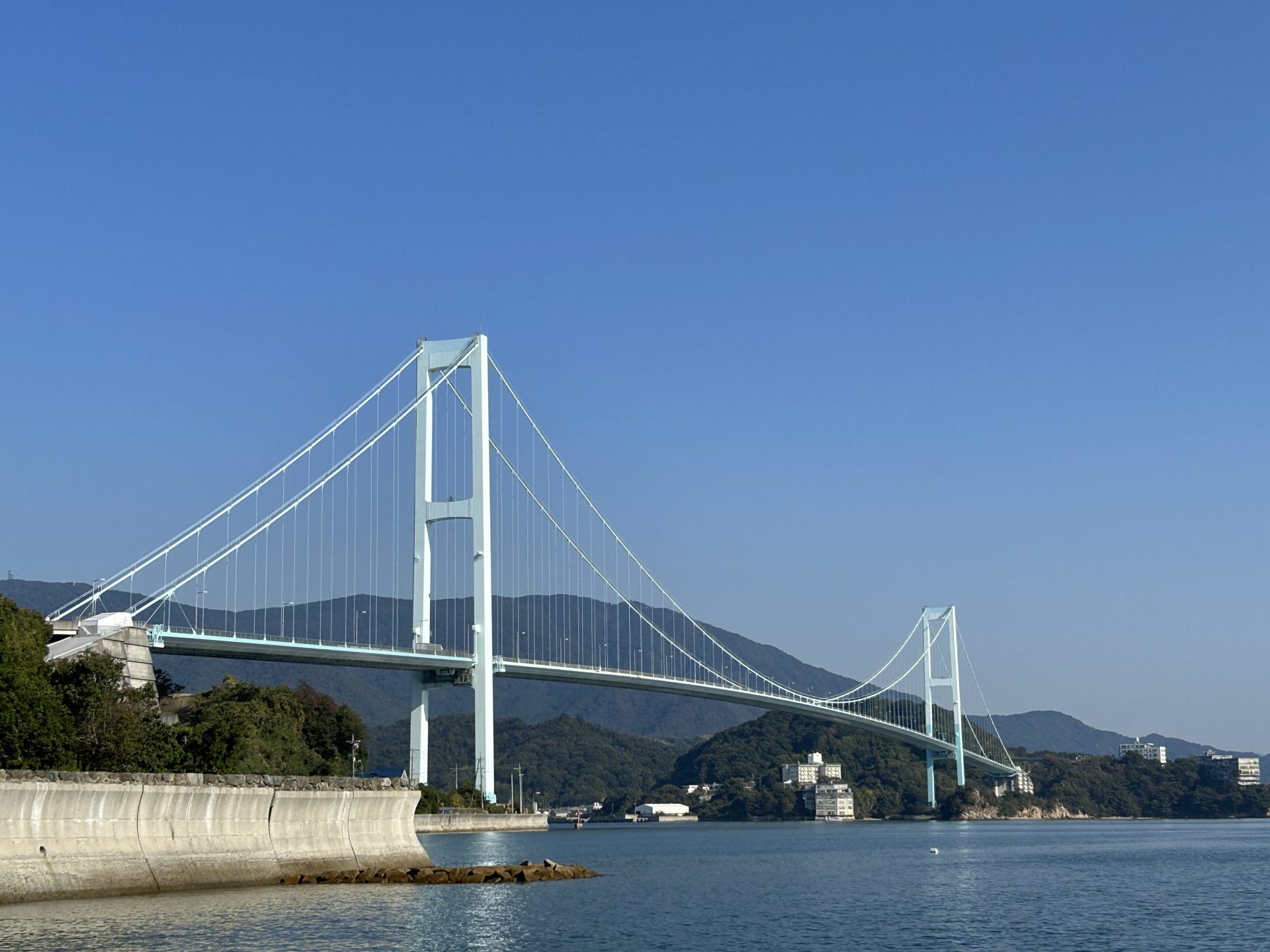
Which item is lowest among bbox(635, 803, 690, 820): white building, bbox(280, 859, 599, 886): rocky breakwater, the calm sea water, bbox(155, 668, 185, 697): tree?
the calm sea water

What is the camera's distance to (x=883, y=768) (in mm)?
156000

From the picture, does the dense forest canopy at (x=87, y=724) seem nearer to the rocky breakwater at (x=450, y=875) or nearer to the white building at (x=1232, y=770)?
the rocky breakwater at (x=450, y=875)

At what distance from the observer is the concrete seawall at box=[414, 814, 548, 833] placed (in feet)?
244

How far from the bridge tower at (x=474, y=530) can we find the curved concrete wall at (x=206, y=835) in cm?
3573

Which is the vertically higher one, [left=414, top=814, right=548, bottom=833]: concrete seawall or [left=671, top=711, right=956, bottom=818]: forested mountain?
[left=671, top=711, right=956, bottom=818]: forested mountain

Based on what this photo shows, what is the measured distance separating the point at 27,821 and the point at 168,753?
1478 cm

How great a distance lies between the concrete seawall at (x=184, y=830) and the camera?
1153 inches

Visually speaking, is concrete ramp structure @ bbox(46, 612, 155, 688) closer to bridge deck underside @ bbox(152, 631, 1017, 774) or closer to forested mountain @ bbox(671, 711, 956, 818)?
bridge deck underside @ bbox(152, 631, 1017, 774)

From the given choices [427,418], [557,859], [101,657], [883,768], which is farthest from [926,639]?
[101,657]

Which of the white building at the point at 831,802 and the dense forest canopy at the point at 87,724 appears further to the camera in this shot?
the white building at the point at 831,802

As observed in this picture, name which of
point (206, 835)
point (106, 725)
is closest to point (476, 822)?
point (106, 725)

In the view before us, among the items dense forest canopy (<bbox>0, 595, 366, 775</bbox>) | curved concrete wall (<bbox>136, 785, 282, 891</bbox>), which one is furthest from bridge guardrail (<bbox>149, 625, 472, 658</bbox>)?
curved concrete wall (<bbox>136, 785, 282, 891</bbox>)

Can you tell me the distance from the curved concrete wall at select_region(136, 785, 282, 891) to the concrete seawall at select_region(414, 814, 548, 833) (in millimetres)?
35818

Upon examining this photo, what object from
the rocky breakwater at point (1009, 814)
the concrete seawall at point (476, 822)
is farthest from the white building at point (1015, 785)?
the concrete seawall at point (476, 822)
